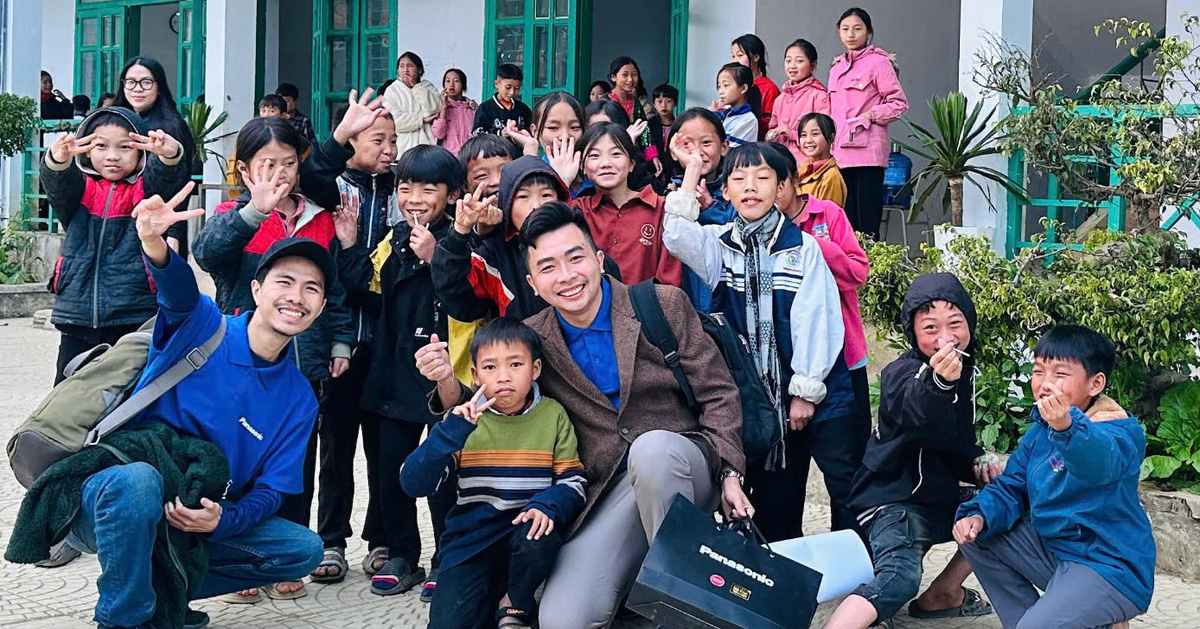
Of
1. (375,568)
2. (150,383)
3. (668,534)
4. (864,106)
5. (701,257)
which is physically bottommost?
(375,568)

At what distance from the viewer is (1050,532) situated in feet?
12.0

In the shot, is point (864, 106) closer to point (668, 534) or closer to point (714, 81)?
point (714, 81)

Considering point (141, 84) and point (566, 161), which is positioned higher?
point (141, 84)

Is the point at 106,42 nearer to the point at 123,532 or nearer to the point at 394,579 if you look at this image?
the point at 394,579

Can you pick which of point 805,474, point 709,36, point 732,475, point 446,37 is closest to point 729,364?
point 732,475

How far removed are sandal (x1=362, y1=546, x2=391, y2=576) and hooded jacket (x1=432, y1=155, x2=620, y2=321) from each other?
92cm

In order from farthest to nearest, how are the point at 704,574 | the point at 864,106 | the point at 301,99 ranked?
the point at 301,99, the point at 864,106, the point at 704,574

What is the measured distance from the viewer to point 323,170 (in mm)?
4426

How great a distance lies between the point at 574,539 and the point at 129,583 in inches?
47.7

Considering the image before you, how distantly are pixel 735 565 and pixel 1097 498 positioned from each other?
0.97 metres

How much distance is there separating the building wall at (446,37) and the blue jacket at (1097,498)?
8.14m

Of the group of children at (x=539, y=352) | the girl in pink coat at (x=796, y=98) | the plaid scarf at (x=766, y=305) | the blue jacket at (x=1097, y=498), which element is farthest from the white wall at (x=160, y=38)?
the blue jacket at (x=1097, y=498)

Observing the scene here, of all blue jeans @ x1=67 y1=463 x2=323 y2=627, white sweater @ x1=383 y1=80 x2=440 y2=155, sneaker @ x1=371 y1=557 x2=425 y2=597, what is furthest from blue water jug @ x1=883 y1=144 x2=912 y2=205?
blue jeans @ x1=67 y1=463 x2=323 y2=627

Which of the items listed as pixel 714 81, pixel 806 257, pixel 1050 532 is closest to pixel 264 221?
pixel 806 257
